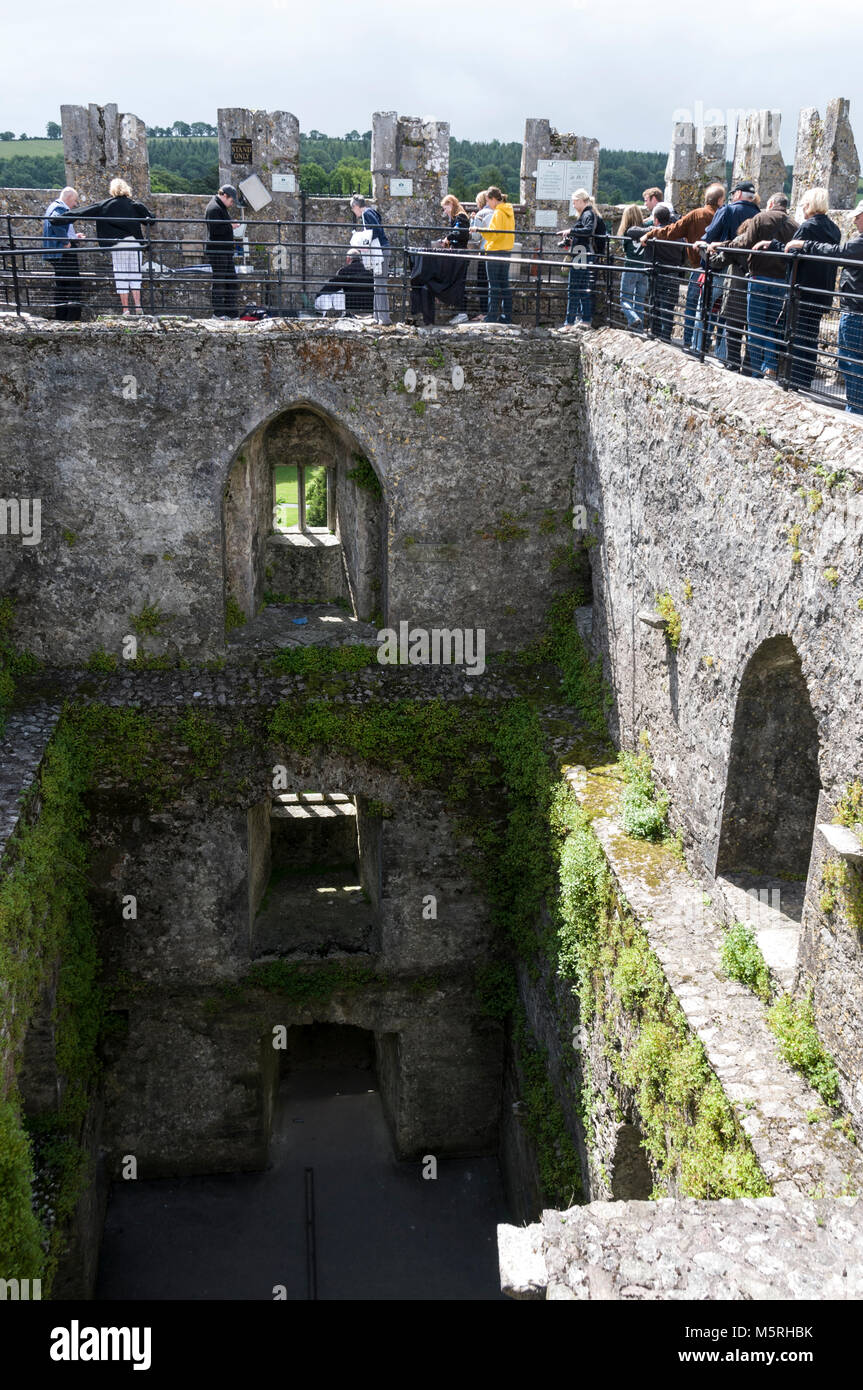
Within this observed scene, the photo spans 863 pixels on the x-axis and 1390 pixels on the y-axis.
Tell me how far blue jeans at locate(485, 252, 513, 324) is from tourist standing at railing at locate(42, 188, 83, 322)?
15.4 feet

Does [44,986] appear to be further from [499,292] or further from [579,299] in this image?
[579,299]

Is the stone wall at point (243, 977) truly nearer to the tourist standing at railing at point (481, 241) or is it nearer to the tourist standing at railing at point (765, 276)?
the tourist standing at railing at point (481, 241)

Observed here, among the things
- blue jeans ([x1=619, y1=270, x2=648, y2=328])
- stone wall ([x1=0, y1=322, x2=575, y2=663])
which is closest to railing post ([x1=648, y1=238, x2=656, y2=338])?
blue jeans ([x1=619, y1=270, x2=648, y2=328])

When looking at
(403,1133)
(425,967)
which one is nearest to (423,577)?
(425,967)

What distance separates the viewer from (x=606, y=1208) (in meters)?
6.62

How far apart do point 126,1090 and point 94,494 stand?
7.48 meters

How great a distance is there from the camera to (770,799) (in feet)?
30.8

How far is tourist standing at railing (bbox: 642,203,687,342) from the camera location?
1138 cm

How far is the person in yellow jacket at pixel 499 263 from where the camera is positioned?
1370cm

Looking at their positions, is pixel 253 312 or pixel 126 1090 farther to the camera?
pixel 126 1090

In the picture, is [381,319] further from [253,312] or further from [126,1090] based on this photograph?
[126,1090]

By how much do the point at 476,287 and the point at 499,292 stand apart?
104 cm

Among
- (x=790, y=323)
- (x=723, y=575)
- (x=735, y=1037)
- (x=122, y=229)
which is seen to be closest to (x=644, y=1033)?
(x=735, y=1037)

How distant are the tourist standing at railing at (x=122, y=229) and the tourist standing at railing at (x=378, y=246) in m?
2.54
